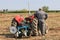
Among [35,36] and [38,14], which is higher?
[38,14]

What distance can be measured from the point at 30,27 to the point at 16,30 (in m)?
0.88

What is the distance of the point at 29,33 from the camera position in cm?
1584

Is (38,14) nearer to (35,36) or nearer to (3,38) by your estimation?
(35,36)

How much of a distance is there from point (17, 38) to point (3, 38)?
809 mm

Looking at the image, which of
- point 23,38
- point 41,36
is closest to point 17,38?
point 23,38

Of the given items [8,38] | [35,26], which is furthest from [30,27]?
[8,38]

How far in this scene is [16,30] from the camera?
1540cm

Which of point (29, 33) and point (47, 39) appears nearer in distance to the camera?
point (47, 39)

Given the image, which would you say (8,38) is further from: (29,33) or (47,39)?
(47,39)

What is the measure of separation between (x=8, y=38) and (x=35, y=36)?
1542mm

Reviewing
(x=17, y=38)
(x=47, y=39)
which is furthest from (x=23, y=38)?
(x=47, y=39)

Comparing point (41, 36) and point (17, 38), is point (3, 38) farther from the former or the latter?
point (41, 36)

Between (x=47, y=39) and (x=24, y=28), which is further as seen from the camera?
(x=24, y=28)

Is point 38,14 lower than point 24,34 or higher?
higher
